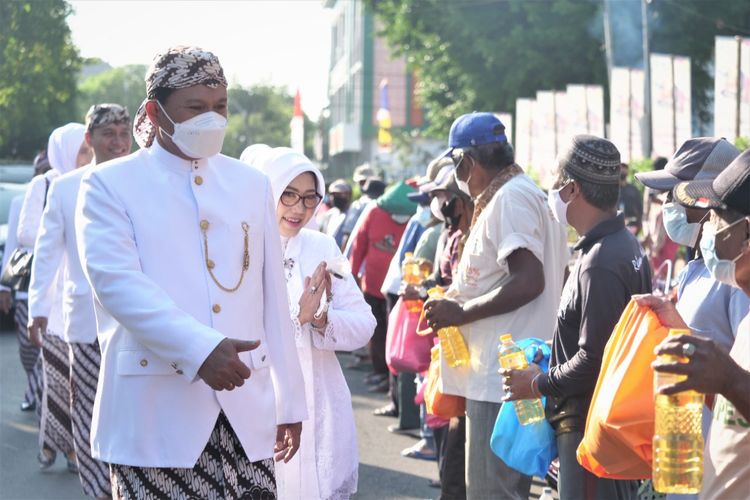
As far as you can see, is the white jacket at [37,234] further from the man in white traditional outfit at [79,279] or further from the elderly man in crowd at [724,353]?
the elderly man in crowd at [724,353]

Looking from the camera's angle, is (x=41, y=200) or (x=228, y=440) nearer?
(x=228, y=440)

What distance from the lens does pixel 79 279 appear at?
7152mm

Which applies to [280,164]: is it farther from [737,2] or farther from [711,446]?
[737,2]

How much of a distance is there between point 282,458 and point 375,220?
27.2ft

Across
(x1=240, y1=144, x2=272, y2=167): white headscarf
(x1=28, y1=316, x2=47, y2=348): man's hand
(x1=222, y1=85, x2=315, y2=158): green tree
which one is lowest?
(x1=222, y1=85, x2=315, y2=158): green tree

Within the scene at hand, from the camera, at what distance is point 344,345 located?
5.52 meters

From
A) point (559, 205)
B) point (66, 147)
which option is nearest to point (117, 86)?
point (66, 147)

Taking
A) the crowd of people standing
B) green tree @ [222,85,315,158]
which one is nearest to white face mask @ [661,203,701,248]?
the crowd of people standing

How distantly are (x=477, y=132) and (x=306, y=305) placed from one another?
4.05ft

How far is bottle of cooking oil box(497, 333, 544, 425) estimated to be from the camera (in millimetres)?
5160

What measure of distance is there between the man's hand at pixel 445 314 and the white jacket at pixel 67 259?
6.86 feet

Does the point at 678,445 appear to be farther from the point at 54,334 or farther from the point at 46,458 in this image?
the point at 46,458

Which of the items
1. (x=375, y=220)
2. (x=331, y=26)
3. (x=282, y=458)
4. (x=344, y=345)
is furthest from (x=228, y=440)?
(x=331, y=26)

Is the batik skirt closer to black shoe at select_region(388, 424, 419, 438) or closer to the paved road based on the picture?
the paved road
